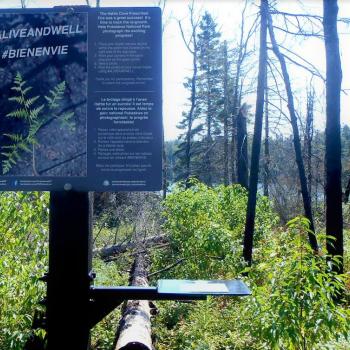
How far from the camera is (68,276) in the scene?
2.78 metres

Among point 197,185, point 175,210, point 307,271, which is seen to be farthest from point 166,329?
point 197,185

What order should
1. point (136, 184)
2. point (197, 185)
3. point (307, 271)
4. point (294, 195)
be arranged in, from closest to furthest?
point (136, 184)
point (307, 271)
point (197, 185)
point (294, 195)

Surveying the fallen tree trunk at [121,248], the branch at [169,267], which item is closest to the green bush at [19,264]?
the branch at [169,267]

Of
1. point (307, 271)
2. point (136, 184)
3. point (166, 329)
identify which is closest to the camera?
point (136, 184)

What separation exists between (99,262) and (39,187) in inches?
316

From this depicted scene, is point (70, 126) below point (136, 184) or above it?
above

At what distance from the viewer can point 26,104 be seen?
9.24 ft

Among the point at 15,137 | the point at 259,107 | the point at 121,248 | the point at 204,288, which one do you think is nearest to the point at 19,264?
the point at 15,137

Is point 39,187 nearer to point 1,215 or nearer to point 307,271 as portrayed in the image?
point 1,215

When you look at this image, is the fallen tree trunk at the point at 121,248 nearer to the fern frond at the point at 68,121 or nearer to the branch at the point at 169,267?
the branch at the point at 169,267

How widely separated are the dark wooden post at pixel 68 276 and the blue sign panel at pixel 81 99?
184 millimetres

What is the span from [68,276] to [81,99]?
1.18 m

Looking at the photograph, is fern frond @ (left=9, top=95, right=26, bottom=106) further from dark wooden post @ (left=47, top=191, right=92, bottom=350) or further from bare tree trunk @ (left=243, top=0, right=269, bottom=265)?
bare tree trunk @ (left=243, top=0, right=269, bottom=265)

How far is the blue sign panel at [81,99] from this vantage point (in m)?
2.78
